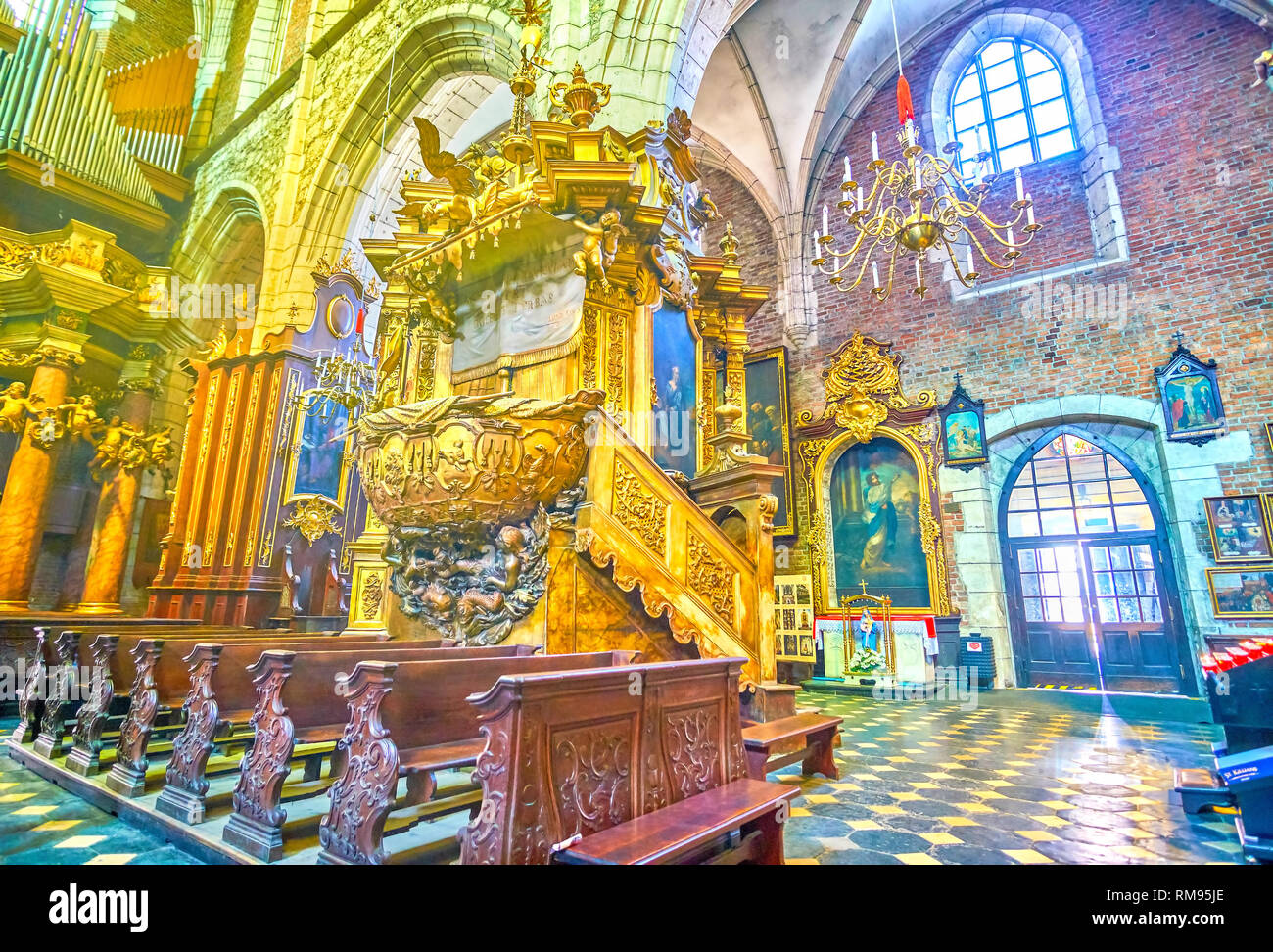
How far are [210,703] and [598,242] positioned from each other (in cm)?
411

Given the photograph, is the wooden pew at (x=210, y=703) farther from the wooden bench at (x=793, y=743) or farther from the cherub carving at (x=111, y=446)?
the cherub carving at (x=111, y=446)

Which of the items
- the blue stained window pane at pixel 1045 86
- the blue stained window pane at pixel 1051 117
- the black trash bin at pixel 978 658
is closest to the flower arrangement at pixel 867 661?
the black trash bin at pixel 978 658

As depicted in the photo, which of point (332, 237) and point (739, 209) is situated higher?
point (739, 209)

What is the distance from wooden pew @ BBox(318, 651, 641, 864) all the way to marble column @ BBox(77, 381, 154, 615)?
917 cm

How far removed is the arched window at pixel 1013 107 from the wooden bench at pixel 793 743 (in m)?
10.4

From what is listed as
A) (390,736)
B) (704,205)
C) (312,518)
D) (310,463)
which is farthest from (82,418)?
(390,736)

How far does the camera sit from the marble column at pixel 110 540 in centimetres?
859

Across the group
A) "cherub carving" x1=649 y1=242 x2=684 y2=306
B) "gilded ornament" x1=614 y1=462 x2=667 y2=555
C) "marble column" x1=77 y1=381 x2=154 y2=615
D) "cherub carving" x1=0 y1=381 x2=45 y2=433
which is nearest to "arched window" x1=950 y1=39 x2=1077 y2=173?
"cherub carving" x1=649 y1=242 x2=684 y2=306

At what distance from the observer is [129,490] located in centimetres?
904

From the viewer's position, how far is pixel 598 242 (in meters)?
4.95

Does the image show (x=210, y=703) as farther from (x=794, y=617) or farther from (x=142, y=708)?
(x=794, y=617)

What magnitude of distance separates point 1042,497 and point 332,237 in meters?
13.2
